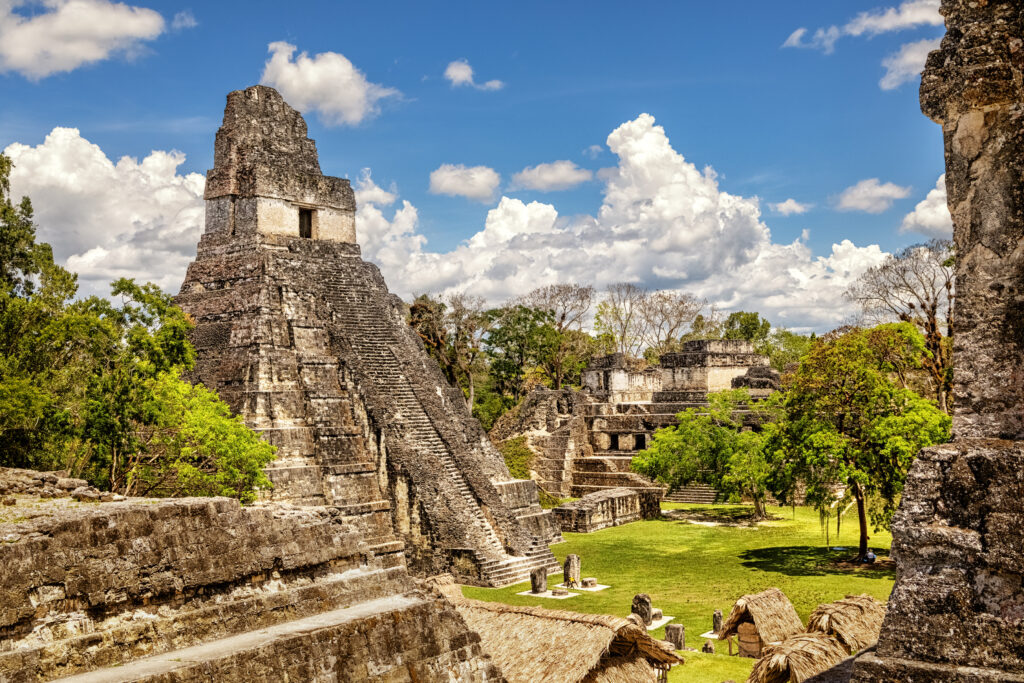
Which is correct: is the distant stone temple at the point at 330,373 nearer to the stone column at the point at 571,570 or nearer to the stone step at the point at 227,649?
the stone column at the point at 571,570

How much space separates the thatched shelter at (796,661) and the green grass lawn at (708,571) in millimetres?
1289

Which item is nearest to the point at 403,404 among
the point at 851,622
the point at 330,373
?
the point at 330,373

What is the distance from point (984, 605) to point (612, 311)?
2029 inches

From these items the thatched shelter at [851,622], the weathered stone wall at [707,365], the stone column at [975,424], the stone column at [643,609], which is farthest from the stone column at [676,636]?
the weathered stone wall at [707,365]

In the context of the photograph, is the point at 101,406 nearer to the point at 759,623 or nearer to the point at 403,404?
the point at 403,404

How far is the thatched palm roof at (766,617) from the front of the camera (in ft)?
36.6

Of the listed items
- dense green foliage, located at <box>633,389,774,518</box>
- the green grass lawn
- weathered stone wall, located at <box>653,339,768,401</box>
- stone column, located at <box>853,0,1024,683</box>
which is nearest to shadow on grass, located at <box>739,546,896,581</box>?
the green grass lawn

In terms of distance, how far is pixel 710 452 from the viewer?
2545 centimetres

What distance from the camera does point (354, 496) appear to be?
17.0 metres

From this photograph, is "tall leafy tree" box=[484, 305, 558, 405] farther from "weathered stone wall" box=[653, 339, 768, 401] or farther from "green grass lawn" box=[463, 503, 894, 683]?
"green grass lawn" box=[463, 503, 894, 683]

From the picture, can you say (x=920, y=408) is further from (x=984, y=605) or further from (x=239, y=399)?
(x=984, y=605)

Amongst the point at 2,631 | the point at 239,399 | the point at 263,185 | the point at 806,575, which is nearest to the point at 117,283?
Answer: the point at 239,399

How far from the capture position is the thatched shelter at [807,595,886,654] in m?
Answer: 9.88

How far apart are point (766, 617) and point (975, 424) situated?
951 centimetres
